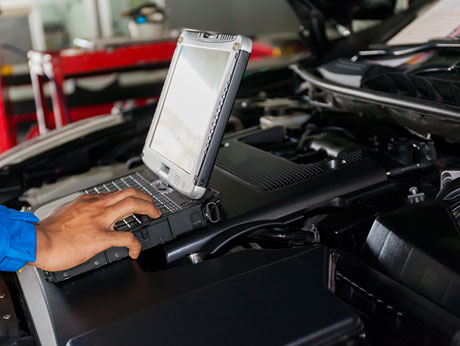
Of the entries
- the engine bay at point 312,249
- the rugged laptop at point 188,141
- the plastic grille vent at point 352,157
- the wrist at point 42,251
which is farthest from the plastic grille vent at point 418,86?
the wrist at point 42,251

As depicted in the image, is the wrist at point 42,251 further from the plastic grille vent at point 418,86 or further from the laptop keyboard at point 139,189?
the plastic grille vent at point 418,86

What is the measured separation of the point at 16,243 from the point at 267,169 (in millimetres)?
531

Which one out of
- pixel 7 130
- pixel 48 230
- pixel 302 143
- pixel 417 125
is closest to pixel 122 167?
pixel 302 143

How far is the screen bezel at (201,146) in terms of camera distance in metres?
0.89

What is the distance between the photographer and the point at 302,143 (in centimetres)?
132

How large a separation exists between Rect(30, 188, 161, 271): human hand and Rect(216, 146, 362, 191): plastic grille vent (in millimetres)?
265

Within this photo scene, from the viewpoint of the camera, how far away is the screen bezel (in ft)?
2.93

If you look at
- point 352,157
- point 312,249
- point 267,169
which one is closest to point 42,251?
point 312,249

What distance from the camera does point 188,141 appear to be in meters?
0.98

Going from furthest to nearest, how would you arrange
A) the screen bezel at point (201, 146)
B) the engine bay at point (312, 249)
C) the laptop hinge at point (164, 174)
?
Result: the laptop hinge at point (164, 174)
the screen bezel at point (201, 146)
the engine bay at point (312, 249)

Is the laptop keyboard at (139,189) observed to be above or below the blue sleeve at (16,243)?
below

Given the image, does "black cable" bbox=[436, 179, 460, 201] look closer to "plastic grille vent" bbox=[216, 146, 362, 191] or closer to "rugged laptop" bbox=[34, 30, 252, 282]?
"plastic grille vent" bbox=[216, 146, 362, 191]

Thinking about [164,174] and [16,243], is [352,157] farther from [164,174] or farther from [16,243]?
[16,243]

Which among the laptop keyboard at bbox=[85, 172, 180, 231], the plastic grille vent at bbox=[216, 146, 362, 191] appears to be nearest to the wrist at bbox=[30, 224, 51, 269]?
the laptop keyboard at bbox=[85, 172, 180, 231]
